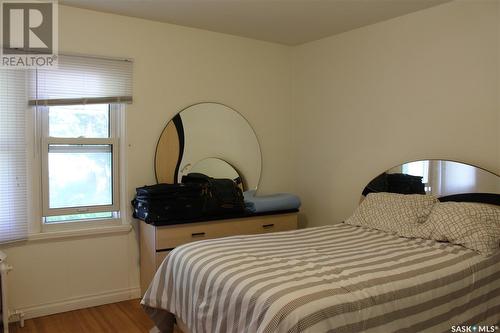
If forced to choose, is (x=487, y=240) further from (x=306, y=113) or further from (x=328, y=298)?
(x=306, y=113)

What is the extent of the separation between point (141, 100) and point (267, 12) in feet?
4.19

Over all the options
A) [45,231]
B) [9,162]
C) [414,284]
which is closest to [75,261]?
[45,231]

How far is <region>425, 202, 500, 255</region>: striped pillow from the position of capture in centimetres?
236

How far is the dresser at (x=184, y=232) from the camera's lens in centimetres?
310

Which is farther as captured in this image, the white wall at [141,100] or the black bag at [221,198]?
the black bag at [221,198]

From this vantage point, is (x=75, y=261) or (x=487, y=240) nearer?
(x=487, y=240)

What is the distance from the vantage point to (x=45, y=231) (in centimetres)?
311

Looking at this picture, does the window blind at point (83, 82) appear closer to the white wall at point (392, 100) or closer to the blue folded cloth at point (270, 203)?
the blue folded cloth at point (270, 203)

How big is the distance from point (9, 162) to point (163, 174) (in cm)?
117

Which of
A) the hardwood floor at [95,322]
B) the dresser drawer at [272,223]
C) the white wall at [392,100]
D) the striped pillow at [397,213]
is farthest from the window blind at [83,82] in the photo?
the striped pillow at [397,213]

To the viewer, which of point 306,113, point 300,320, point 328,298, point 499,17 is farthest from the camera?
point 306,113

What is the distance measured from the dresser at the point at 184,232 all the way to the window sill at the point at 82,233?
0.17m

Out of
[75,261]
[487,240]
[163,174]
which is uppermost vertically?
[163,174]

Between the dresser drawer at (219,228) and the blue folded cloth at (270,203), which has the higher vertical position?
the blue folded cloth at (270,203)
